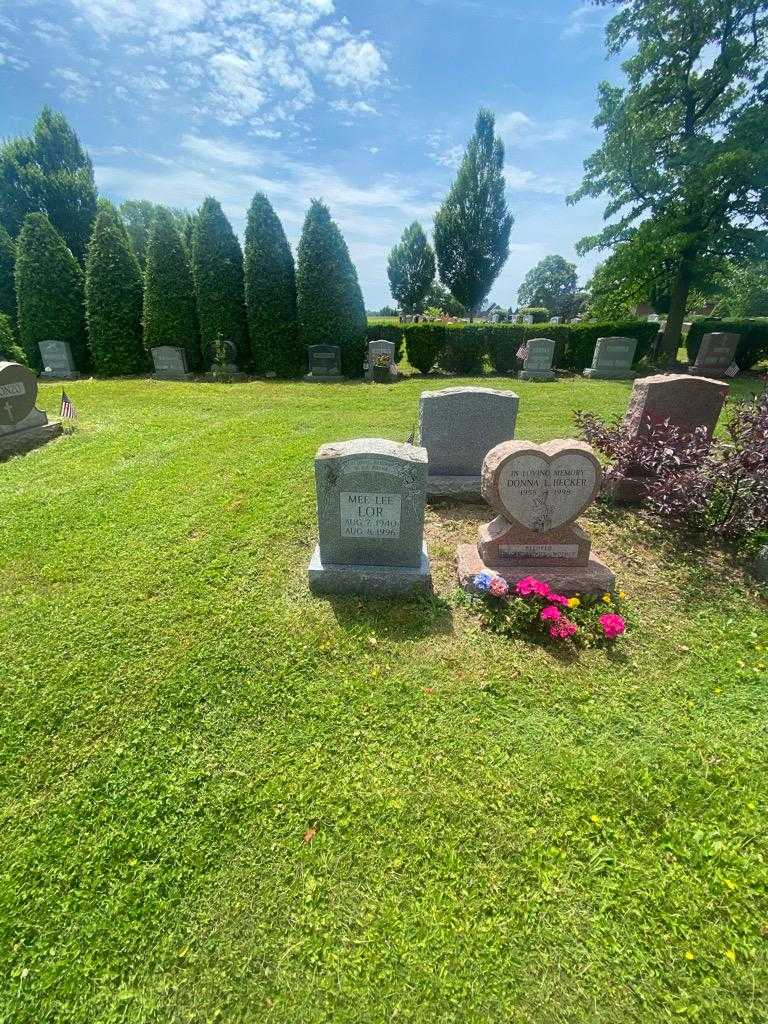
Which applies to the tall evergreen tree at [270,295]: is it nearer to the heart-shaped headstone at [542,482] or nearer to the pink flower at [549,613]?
the heart-shaped headstone at [542,482]

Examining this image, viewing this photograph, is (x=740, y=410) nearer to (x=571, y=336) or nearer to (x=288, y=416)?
(x=288, y=416)

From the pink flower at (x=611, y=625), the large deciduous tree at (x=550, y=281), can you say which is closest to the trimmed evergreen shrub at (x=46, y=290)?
the pink flower at (x=611, y=625)

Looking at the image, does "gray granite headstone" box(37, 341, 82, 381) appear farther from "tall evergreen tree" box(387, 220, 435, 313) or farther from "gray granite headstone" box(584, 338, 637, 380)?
"tall evergreen tree" box(387, 220, 435, 313)

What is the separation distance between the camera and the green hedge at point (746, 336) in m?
16.1

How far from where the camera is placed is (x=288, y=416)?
9.77 metres

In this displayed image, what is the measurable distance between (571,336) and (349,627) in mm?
16103

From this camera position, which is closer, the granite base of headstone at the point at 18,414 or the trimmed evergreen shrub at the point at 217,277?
the granite base of headstone at the point at 18,414

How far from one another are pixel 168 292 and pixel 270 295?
3.38 metres

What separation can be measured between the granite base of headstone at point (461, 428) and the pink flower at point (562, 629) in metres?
2.66

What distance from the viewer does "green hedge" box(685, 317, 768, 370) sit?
52.9ft

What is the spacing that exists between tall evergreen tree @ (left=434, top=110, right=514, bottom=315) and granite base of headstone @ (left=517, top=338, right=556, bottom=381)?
25674mm

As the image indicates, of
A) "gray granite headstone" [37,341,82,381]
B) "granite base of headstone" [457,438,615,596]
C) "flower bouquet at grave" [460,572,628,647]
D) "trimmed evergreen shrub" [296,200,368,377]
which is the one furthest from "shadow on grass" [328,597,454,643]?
"gray granite headstone" [37,341,82,381]

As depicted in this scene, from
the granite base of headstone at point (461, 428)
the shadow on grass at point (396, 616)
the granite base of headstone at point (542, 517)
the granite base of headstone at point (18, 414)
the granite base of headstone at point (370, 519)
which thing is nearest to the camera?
the shadow on grass at point (396, 616)

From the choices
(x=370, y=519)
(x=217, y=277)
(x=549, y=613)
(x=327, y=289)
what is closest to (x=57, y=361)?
(x=217, y=277)
